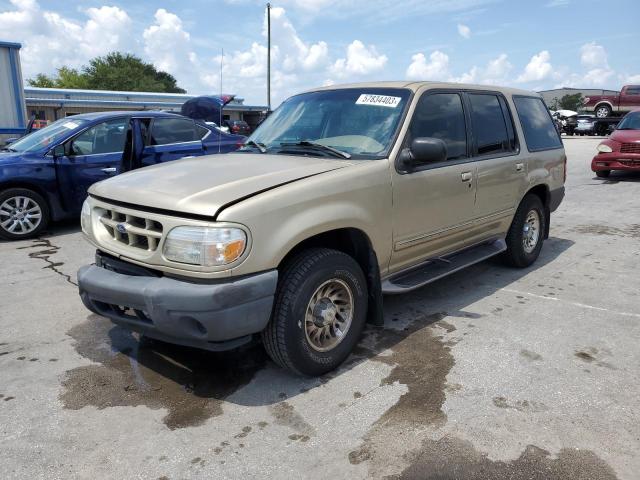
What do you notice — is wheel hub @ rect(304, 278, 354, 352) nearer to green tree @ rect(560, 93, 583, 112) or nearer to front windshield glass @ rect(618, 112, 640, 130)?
front windshield glass @ rect(618, 112, 640, 130)

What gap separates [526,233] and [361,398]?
11.0ft

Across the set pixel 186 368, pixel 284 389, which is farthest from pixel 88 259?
pixel 284 389

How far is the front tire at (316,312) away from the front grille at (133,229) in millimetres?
752

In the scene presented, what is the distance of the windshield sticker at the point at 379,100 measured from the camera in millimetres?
3888

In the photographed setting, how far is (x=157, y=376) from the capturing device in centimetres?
332

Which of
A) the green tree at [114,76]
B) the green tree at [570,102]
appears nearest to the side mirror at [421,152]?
the green tree at [114,76]

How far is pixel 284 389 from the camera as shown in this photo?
3.16m

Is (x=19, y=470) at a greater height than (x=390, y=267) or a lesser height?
lesser

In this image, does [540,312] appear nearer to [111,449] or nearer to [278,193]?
[278,193]

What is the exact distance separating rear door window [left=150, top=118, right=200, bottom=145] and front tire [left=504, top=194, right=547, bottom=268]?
5057 mm

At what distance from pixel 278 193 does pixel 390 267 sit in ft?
4.06

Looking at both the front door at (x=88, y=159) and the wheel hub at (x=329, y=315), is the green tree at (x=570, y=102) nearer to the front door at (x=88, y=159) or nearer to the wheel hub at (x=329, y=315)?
the front door at (x=88, y=159)

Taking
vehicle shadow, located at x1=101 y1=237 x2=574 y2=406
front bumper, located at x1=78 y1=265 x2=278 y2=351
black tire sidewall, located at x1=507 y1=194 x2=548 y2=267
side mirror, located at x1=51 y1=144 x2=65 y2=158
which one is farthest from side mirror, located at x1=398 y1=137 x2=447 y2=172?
side mirror, located at x1=51 y1=144 x2=65 y2=158

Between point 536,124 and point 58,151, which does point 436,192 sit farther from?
point 58,151
